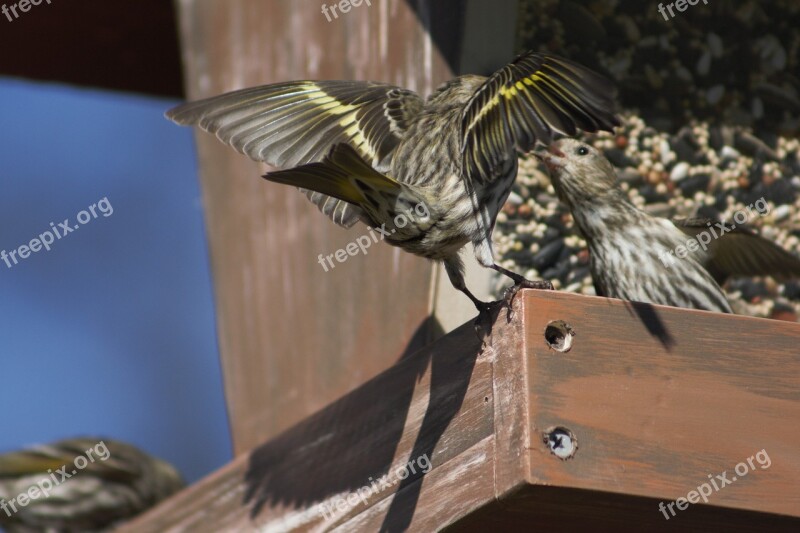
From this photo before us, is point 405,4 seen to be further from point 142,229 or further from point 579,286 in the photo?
point 142,229

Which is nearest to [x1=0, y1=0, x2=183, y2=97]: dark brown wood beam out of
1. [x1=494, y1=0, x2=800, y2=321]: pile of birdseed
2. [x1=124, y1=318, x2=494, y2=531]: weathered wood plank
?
[x1=494, y1=0, x2=800, y2=321]: pile of birdseed

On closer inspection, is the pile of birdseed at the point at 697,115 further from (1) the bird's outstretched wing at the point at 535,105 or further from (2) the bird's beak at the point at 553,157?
(1) the bird's outstretched wing at the point at 535,105

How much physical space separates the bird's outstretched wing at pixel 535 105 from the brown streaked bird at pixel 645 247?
33.3 inches

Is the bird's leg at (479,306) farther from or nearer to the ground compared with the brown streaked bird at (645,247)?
farther from the ground

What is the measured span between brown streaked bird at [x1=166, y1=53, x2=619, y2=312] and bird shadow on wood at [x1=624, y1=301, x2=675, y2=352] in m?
0.20

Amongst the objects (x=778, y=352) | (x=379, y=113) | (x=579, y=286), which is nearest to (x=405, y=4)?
(x=379, y=113)

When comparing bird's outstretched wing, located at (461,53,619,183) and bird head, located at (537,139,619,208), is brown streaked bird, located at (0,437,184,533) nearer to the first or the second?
bird head, located at (537,139,619,208)

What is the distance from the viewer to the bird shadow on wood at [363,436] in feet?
6.73

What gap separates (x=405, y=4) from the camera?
9.37 ft

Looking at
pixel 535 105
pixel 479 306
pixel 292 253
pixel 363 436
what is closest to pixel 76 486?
pixel 292 253

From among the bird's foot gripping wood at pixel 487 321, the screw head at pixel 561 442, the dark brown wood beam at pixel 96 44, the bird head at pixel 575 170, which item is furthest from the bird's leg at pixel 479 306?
the dark brown wood beam at pixel 96 44

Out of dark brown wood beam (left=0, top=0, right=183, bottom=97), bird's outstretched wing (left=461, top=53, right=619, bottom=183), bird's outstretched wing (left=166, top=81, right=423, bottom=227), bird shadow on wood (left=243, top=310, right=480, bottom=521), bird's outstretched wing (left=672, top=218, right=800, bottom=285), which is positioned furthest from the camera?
dark brown wood beam (left=0, top=0, right=183, bottom=97)

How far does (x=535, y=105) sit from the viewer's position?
71.0 inches

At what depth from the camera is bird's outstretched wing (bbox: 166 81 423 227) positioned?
233 cm
